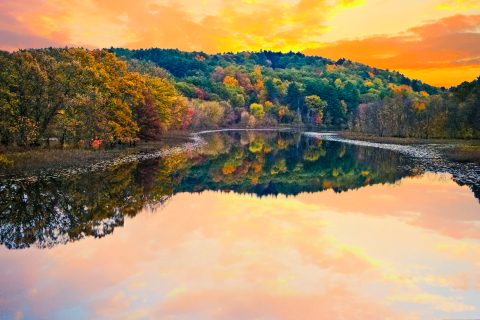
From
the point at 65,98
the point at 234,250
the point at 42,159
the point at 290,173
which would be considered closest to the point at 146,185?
the point at 42,159

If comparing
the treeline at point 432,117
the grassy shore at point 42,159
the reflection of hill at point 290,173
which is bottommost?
the reflection of hill at point 290,173

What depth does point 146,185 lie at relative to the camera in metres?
34.3

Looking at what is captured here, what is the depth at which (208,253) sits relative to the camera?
61.2 feet

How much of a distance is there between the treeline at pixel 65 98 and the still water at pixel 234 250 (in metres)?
14.1

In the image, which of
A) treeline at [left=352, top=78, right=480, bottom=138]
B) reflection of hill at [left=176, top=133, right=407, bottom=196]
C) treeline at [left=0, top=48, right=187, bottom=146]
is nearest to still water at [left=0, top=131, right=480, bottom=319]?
reflection of hill at [left=176, top=133, right=407, bottom=196]

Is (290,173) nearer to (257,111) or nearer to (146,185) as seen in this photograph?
(146,185)

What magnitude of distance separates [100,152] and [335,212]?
1323 inches

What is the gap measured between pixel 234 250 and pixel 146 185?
55.5ft

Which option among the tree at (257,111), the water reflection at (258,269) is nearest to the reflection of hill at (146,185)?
the water reflection at (258,269)

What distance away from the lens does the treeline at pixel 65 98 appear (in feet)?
144

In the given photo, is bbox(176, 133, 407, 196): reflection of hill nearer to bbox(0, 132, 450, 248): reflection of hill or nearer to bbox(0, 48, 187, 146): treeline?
bbox(0, 132, 450, 248): reflection of hill

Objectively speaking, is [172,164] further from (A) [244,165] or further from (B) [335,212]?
(B) [335,212]

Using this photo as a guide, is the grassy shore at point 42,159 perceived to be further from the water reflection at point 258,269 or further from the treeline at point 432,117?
the treeline at point 432,117

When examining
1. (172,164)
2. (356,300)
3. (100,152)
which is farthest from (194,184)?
(356,300)
